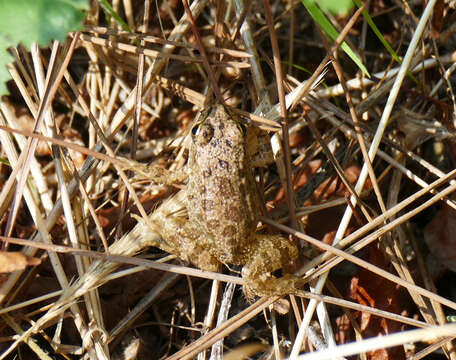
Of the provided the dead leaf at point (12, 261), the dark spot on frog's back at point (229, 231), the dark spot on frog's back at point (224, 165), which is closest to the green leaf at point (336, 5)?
the dark spot on frog's back at point (224, 165)

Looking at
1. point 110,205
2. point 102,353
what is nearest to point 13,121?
point 110,205

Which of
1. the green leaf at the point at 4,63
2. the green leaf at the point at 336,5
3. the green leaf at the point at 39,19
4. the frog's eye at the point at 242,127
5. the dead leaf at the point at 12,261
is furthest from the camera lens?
the frog's eye at the point at 242,127

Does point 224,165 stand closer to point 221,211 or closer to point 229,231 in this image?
point 221,211

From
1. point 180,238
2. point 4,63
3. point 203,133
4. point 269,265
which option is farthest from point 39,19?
point 269,265

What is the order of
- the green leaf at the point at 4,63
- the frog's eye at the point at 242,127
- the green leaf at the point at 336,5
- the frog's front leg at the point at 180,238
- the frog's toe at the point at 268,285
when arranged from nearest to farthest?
the green leaf at the point at 336,5, the green leaf at the point at 4,63, the frog's toe at the point at 268,285, the frog's front leg at the point at 180,238, the frog's eye at the point at 242,127

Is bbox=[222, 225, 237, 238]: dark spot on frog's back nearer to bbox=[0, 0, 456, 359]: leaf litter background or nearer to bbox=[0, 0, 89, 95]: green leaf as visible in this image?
bbox=[0, 0, 456, 359]: leaf litter background

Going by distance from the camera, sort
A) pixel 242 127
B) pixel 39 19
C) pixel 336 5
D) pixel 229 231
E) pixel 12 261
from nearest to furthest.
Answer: pixel 336 5 → pixel 39 19 → pixel 12 261 → pixel 229 231 → pixel 242 127

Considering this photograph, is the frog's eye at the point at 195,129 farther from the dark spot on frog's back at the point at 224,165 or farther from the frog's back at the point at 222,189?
the dark spot on frog's back at the point at 224,165
